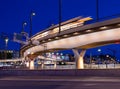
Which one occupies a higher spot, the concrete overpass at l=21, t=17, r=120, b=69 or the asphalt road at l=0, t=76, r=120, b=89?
the concrete overpass at l=21, t=17, r=120, b=69

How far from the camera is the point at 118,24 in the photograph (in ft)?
157

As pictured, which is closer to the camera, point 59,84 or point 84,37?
point 59,84

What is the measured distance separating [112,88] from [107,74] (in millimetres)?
20259

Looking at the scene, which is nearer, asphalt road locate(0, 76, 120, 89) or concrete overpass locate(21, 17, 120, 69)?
asphalt road locate(0, 76, 120, 89)

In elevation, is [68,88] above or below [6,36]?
below

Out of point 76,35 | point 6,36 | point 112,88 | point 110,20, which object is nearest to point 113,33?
point 110,20

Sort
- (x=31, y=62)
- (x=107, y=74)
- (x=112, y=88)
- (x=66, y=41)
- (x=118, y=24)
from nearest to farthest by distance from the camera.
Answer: (x=112, y=88), (x=107, y=74), (x=118, y=24), (x=66, y=41), (x=31, y=62)

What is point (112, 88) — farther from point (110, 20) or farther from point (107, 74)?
point (110, 20)

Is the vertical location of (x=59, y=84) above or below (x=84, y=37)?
below

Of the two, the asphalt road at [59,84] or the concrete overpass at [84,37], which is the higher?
the concrete overpass at [84,37]

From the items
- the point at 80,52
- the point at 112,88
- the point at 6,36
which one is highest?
the point at 6,36

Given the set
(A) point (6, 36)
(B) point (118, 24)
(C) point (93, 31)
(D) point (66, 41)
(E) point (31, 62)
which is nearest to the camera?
(B) point (118, 24)

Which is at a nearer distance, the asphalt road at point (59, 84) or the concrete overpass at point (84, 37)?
the asphalt road at point (59, 84)

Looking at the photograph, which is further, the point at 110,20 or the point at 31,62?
the point at 31,62
